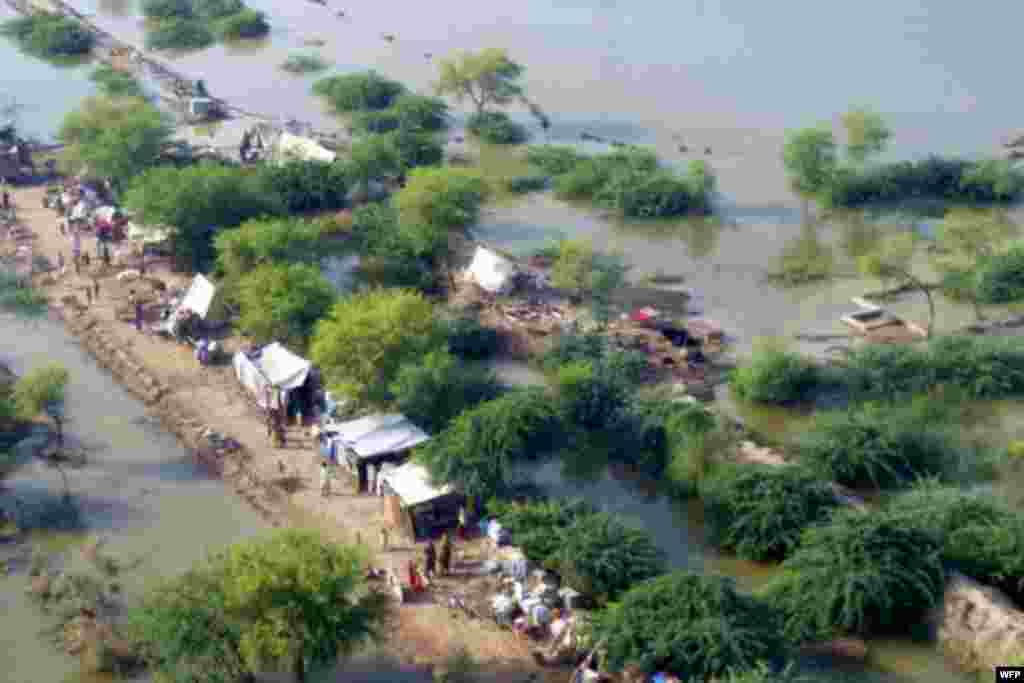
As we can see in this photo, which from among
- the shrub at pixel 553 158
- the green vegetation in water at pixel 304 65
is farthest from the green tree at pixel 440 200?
the green vegetation in water at pixel 304 65

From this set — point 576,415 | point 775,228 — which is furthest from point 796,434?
point 775,228

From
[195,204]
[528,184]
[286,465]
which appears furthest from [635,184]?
[286,465]

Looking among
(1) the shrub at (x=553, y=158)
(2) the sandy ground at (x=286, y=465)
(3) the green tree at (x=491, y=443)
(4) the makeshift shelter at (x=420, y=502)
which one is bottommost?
(2) the sandy ground at (x=286, y=465)

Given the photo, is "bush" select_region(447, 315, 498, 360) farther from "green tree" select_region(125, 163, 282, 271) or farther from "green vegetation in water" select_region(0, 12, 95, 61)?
"green vegetation in water" select_region(0, 12, 95, 61)

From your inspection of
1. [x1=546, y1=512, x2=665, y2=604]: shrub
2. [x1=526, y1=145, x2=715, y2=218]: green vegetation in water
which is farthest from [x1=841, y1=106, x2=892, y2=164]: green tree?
[x1=546, y1=512, x2=665, y2=604]: shrub

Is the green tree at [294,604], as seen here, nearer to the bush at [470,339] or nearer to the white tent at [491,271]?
the bush at [470,339]
